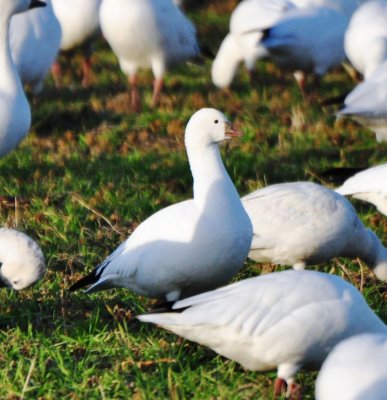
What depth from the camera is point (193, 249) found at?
4.52m

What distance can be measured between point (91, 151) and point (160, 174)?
0.69 metres

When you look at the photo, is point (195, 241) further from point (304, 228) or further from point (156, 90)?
point (156, 90)

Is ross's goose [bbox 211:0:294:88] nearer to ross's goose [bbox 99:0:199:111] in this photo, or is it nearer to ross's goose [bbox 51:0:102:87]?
ross's goose [bbox 99:0:199:111]

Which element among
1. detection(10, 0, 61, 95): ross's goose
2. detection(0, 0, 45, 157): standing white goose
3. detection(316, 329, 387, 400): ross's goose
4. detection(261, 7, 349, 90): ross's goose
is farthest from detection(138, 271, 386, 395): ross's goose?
detection(261, 7, 349, 90): ross's goose

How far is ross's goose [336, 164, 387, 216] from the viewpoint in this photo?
5.73 metres

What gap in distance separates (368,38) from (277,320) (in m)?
5.08

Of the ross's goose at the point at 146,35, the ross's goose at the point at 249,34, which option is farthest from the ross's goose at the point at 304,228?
the ross's goose at the point at 249,34

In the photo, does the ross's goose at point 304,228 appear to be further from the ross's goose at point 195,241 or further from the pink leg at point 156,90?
the pink leg at point 156,90

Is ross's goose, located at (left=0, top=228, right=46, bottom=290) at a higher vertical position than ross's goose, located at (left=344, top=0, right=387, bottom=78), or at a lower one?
higher

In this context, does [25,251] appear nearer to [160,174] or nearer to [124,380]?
[124,380]

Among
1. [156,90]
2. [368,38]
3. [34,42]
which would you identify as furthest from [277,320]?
[368,38]

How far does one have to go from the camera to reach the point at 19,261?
4379 mm

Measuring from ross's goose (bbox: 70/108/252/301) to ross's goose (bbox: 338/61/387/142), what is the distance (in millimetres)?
2962

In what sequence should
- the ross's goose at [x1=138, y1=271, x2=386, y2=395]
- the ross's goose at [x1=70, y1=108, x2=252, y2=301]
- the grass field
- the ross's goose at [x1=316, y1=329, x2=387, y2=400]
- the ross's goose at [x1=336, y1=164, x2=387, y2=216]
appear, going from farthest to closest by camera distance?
the ross's goose at [x1=336, y1=164, x2=387, y2=216] < the ross's goose at [x1=70, y1=108, x2=252, y2=301] < the grass field < the ross's goose at [x1=138, y1=271, x2=386, y2=395] < the ross's goose at [x1=316, y1=329, x2=387, y2=400]
